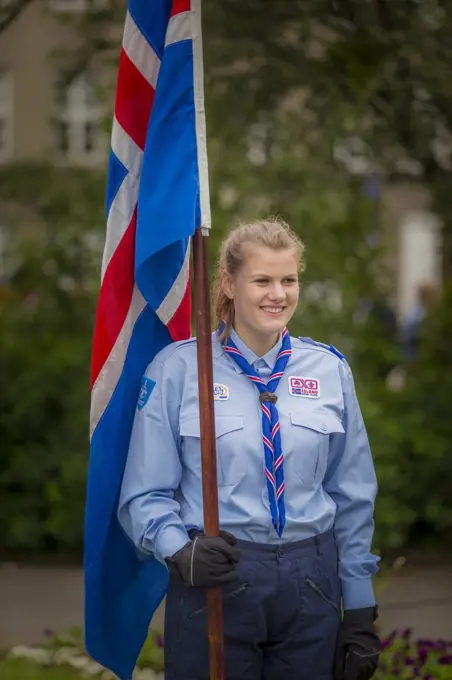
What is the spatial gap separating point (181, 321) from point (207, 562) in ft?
3.03

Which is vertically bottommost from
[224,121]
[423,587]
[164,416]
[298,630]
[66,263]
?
[423,587]

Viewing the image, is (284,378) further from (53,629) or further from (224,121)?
(224,121)

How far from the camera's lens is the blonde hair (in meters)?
3.44

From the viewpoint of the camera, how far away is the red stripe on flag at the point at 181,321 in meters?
3.84

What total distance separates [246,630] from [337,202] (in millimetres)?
5014

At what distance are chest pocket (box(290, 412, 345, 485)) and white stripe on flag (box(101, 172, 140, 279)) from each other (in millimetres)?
807

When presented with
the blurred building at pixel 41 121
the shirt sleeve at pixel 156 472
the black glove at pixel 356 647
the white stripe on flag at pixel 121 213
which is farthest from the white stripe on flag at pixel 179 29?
the blurred building at pixel 41 121

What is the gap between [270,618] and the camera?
3375 millimetres

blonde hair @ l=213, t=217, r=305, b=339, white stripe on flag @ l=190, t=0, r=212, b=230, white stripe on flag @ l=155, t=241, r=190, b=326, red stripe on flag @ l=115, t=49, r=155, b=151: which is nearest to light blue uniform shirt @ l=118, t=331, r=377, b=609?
blonde hair @ l=213, t=217, r=305, b=339

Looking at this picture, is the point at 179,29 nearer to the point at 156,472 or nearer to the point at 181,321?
the point at 181,321

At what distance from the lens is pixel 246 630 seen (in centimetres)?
336

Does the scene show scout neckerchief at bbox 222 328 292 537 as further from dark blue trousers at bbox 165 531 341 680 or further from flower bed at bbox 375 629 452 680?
flower bed at bbox 375 629 452 680

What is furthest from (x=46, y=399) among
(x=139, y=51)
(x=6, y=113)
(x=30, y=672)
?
(x=6, y=113)

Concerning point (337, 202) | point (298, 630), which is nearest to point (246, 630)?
point (298, 630)
